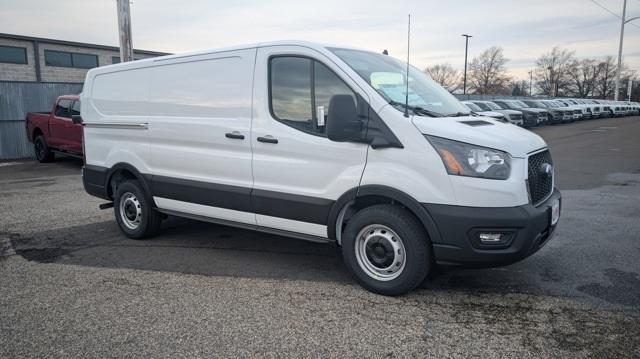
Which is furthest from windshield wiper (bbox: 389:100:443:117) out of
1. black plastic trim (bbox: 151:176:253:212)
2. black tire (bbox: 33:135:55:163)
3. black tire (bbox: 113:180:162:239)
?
black tire (bbox: 33:135:55:163)

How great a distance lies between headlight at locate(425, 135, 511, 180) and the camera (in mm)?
3697

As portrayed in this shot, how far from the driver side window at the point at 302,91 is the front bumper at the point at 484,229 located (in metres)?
1.24

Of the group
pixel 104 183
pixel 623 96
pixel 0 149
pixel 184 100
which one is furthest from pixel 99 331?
pixel 623 96

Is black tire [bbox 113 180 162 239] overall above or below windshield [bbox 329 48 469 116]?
below

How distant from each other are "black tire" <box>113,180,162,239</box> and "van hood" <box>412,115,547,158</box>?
3.52 meters

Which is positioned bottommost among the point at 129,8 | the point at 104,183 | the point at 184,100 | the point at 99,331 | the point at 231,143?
the point at 99,331

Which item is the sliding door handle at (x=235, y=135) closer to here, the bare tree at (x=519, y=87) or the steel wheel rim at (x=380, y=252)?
the steel wheel rim at (x=380, y=252)

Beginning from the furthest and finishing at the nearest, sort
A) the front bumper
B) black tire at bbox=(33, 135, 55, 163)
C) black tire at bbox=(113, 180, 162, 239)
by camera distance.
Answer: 1. black tire at bbox=(33, 135, 55, 163)
2. black tire at bbox=(113, 180, 162, 239)
3. the front bumper

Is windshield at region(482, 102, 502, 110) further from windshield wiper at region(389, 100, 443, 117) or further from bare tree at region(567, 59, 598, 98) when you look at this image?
bare tree at region(567, 59, 598, 98)

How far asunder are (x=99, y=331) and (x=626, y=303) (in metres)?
4.00

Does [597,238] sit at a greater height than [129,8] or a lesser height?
lesser

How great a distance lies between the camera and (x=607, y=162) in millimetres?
12367

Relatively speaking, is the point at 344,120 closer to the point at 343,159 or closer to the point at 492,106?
the point at 343,159

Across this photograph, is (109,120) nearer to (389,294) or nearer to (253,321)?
(253,321)
